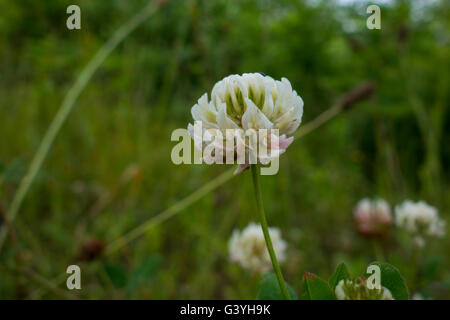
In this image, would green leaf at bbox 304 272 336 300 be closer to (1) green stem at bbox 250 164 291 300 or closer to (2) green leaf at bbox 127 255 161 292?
(1) green stem at bbox 250 164 291 300

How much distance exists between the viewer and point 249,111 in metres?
0.49

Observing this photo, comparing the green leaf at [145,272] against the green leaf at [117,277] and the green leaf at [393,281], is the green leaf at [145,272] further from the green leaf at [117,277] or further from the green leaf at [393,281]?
the green leaf at [393,281]

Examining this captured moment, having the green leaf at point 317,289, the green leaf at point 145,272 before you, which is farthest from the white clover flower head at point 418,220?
the green leaf at point 317,289

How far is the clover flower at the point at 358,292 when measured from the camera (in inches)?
19.0

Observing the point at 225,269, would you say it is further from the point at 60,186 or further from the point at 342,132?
the point at 342,132

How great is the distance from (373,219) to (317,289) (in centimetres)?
84

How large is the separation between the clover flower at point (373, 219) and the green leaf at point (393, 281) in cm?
76

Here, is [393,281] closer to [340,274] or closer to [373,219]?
[340,274]

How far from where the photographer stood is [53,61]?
3328mm

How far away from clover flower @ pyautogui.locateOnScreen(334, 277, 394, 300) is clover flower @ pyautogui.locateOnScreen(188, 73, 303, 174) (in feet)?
0.56

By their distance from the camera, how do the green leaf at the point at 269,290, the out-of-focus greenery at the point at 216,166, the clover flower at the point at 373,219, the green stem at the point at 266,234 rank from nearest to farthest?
the green stem at the point at 266,234
the green leaf at the point at 269,290
the clover flower at the point at 373,219
the out-of-focus greenery at the point at 216,166

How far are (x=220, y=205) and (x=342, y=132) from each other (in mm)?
1230

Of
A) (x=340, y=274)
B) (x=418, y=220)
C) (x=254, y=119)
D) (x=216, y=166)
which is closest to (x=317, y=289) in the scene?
(x=340, y=274)
